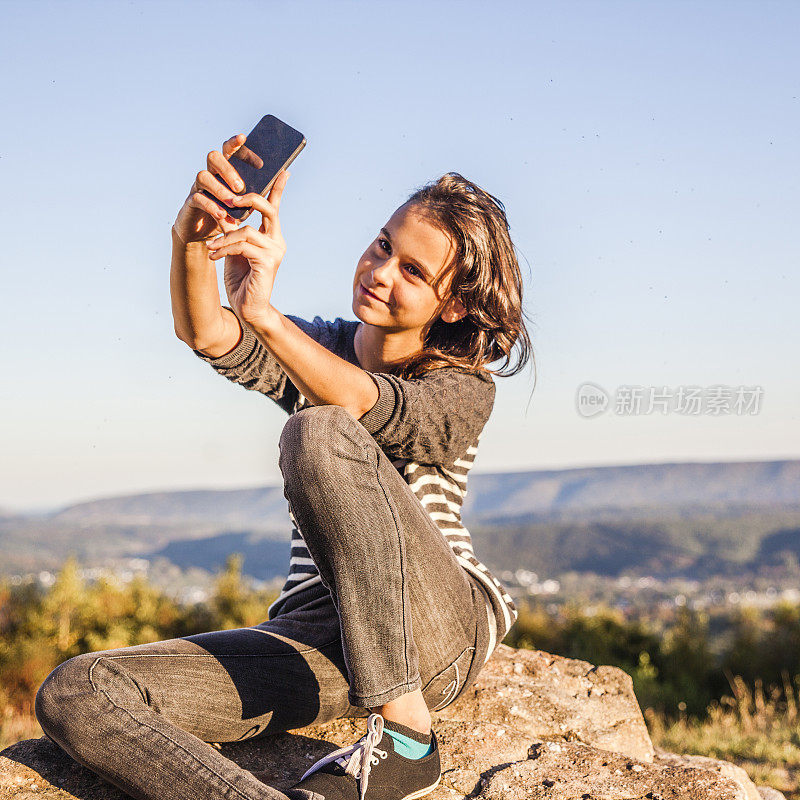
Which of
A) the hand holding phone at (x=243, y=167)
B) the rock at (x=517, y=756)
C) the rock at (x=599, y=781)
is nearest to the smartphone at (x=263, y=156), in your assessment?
the hand holding phone at (x=243, y=167)

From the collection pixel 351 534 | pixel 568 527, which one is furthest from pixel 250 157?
pixel 568 527

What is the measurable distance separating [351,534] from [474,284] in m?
1.02

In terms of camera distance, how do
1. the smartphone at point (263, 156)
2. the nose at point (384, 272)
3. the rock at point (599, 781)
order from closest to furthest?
1. the smartphone at point (263, 156)
2. the rock at point (599, 781)
3. the nose at point (384, 272)

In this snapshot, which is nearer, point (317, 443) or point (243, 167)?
point (317, 443)

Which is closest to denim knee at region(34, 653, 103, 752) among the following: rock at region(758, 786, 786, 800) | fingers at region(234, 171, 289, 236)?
fingers at region(234, 171, 289, 236)

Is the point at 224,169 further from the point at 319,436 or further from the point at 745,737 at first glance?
the point at 745,737

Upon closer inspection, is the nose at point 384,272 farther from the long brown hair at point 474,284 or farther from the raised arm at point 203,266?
the raised arm at point 203,266

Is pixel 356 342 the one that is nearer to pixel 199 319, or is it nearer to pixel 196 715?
pixel 199 319

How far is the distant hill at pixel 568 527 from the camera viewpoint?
45.2m

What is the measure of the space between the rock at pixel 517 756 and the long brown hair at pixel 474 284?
1.18m

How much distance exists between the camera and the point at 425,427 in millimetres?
2158

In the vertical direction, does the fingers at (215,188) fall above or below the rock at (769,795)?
above

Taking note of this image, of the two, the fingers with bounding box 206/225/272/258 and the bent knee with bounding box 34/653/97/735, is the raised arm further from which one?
the bent knee with bounding box 34/653/97/735

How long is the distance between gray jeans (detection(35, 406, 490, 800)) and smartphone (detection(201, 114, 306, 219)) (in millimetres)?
611
